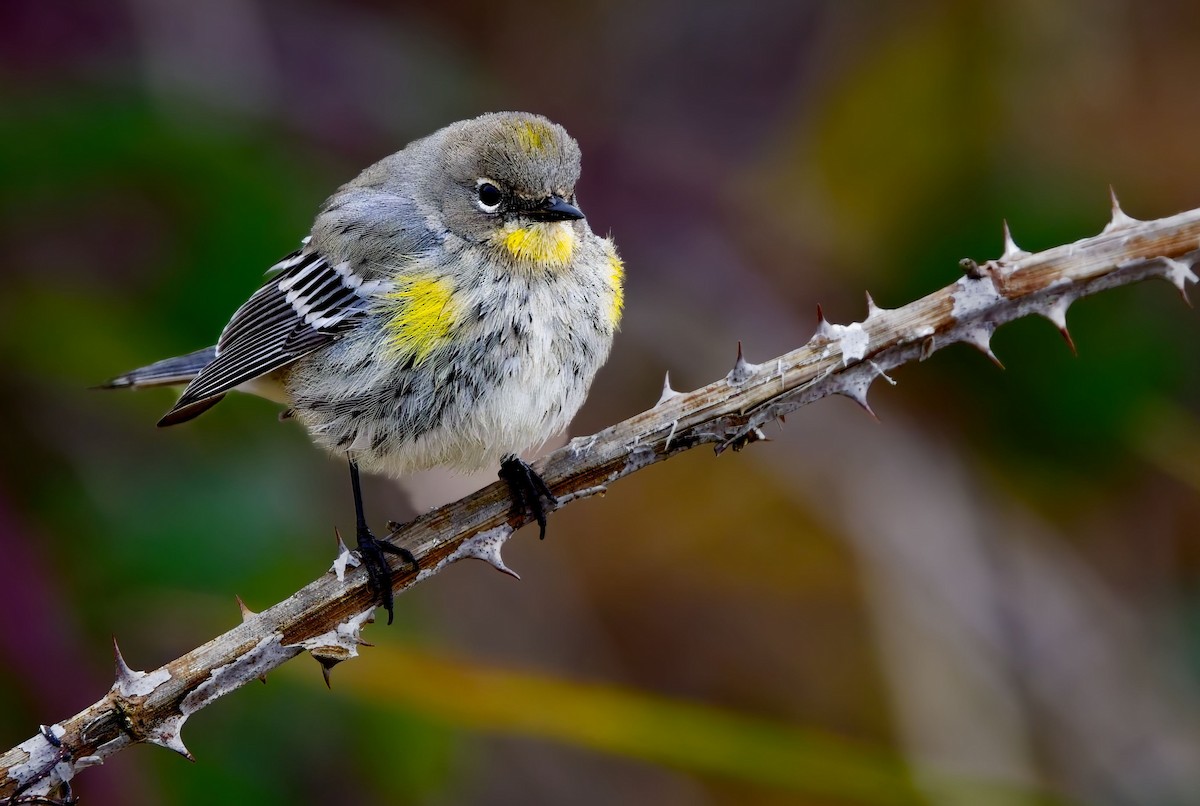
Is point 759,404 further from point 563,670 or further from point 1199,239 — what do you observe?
point 563,670

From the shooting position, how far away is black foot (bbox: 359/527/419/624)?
299 cm

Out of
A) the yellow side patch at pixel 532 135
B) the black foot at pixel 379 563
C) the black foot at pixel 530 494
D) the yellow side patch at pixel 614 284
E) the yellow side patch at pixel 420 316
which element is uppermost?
the yellow side patch at pixel 532 135

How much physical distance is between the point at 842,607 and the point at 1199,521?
164 centimetres

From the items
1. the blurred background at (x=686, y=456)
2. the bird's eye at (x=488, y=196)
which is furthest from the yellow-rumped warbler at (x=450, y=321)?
the blurred background at (x=686, y=456)

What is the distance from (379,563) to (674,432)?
935 millimetres

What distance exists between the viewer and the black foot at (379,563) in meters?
2.99

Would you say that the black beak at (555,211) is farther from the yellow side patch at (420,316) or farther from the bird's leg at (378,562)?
the bird's leg at (378,562)

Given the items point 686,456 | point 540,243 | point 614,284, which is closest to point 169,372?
point 540,243

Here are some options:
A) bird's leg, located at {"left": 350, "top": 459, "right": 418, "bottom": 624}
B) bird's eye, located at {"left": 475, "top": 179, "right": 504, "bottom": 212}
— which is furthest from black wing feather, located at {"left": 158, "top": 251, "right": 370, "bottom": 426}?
bird's leg, located at {"left": 350, "top": 459, "right": 418, "bottom": 624}

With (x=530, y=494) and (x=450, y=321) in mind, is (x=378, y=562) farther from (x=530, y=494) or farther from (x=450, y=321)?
(x=450, y=321)

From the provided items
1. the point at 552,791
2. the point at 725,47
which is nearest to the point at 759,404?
the point at 552,791

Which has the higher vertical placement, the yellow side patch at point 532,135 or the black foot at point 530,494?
the yellow side patch at point 532,135

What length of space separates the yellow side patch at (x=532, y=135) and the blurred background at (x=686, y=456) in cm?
108

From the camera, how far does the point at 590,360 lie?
371cm
